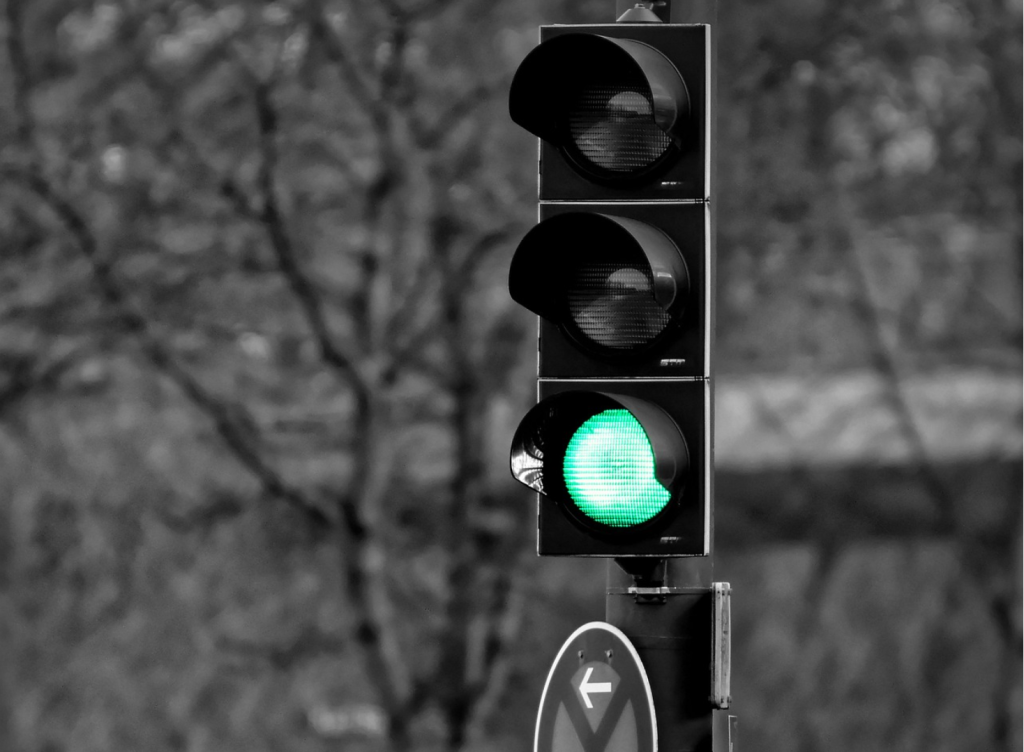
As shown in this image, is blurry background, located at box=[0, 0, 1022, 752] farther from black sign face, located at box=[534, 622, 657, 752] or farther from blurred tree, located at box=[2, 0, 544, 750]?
black sign face, located at box=[534, 622, 657, 752]

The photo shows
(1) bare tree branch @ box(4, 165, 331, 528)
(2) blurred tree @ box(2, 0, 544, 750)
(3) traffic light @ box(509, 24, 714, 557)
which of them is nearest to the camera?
(3) traffic light @ box(509, 24, 714, 557)

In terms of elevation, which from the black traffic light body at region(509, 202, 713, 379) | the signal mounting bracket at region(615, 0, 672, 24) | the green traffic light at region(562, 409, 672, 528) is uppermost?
the signal mounting bracket at region(615, 0, 672, 24)

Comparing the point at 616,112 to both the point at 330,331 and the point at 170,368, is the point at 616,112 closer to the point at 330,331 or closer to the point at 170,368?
the point at 330,331

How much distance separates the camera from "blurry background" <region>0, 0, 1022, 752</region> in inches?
504

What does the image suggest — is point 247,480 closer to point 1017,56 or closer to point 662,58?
point 1017,56

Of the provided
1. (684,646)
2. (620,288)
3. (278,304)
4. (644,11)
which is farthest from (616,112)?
(278,304)

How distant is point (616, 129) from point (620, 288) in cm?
38

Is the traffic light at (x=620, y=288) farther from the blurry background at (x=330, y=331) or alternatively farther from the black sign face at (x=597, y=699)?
A: the blurry background at (x=330, y=331)

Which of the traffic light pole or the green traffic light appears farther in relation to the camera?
the traffic light pole

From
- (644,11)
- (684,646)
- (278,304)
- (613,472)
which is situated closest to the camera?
(613,472)

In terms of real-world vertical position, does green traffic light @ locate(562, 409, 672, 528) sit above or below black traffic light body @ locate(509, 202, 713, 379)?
below

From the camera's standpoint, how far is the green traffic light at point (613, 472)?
3820 mm

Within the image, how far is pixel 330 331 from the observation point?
12.8 meters

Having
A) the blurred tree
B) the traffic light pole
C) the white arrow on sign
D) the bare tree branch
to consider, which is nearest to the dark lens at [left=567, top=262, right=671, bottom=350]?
the traffic light pole
